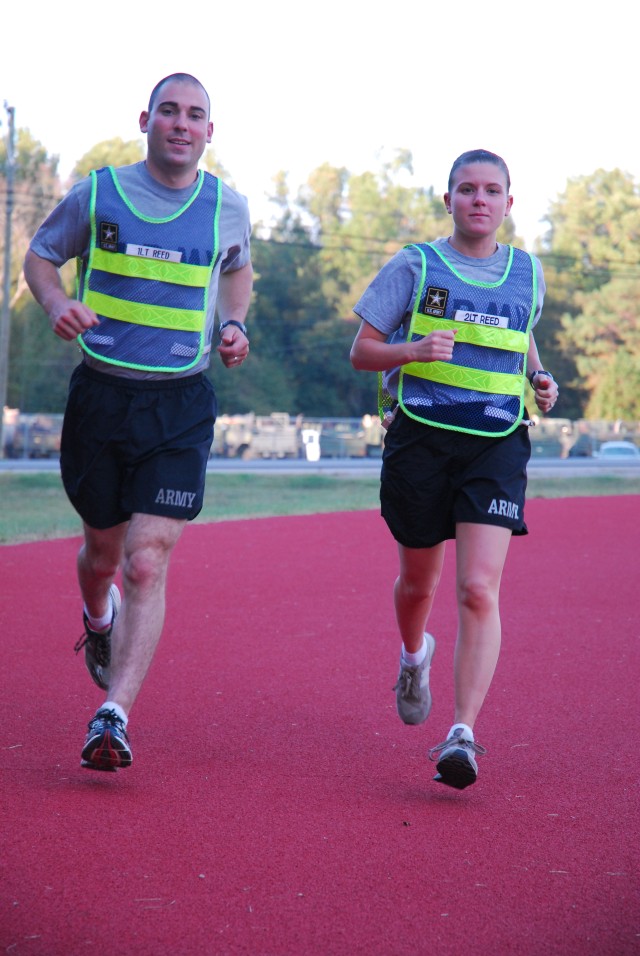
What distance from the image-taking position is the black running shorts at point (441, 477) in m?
4.75

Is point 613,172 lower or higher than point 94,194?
higher

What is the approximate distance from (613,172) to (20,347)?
43303mm

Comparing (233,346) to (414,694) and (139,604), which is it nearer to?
(139,604)

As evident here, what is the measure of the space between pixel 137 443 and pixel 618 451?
5288cm

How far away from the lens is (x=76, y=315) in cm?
452

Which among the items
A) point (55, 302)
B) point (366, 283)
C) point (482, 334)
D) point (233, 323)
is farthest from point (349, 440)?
point (55, 302)

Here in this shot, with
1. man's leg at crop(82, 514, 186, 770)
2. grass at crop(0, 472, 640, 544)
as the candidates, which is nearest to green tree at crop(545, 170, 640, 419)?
grass at crop(0, 472, 640, 544)

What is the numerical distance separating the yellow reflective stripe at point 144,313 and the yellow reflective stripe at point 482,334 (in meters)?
0.88

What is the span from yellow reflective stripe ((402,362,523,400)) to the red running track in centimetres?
144

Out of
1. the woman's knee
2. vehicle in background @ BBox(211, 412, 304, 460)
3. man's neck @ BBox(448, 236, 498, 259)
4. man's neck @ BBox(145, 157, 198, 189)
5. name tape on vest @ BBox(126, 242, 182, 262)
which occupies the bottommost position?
vehicle in background @ BBox(211, 412, 304, 460)

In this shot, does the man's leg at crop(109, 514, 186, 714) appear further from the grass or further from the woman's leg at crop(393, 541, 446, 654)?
the grass

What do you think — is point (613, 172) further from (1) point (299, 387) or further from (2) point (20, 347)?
(2) point (20, 347)

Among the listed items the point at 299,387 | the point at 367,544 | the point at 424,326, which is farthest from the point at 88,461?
the point at 299,387

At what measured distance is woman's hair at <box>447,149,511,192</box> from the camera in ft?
15.9
